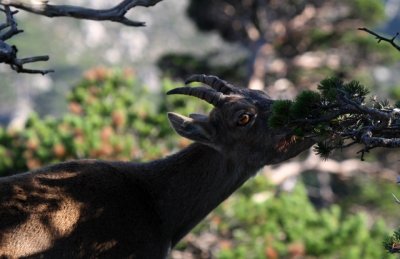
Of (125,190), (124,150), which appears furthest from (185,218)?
(124,150)

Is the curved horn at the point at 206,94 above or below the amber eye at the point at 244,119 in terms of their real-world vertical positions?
above

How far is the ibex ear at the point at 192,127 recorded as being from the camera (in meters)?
8.31

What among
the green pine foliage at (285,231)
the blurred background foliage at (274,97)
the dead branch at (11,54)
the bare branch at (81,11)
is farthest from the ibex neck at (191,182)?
the green pine foliage at (285,231)

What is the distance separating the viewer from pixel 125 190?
25.6ft

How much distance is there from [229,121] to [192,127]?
0.43 m

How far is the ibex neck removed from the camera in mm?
8250

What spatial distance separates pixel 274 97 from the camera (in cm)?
2019

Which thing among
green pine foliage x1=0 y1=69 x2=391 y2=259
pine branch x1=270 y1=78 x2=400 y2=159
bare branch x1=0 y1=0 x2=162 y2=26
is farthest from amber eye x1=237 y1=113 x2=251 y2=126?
green pine foliage x1=0 y1=69 x2=391 y2=259

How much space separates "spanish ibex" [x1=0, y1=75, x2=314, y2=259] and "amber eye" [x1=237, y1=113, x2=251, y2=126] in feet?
0.04

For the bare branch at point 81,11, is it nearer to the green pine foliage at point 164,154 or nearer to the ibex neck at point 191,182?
the ibex neck at point 191,182

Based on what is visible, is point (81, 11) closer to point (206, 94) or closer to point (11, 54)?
point (11, 54)

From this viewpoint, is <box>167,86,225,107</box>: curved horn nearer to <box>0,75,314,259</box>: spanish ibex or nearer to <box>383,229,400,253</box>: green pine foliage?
<box>0,75,314,259</box>: spanish ibex

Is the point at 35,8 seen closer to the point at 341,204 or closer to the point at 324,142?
the point at 324,142

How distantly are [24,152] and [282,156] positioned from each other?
12219 millimetres
